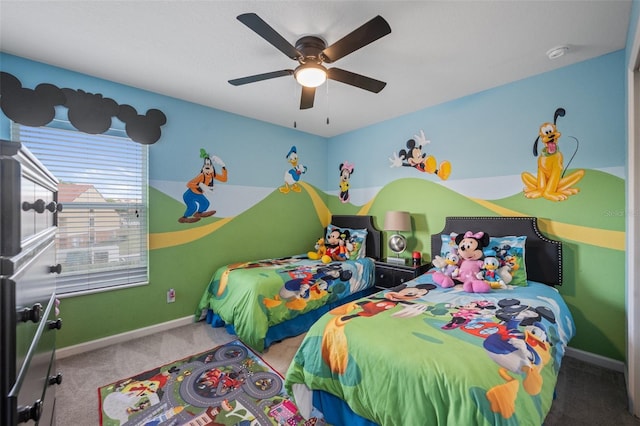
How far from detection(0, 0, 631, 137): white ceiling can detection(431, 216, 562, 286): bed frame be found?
1.38 m

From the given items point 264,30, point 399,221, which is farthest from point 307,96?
point 399,221

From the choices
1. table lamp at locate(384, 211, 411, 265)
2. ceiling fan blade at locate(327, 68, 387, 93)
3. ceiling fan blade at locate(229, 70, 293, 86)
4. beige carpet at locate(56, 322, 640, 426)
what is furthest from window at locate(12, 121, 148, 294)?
table lamp at locate(384, 211, 411, 265)

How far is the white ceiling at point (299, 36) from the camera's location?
1713 mm

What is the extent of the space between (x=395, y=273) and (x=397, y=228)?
539 millimetres

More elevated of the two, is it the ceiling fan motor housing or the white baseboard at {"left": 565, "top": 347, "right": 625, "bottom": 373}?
the ceiling fan motor housing

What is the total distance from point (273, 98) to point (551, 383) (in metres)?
3.15

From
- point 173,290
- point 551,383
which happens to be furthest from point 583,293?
point 173,290

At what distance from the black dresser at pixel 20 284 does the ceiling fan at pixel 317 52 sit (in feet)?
4.12

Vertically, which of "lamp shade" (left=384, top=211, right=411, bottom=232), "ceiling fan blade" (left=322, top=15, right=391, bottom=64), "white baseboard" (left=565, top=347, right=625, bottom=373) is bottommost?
"white baseboard" (left=565, top=347, right=625, bottom=373)

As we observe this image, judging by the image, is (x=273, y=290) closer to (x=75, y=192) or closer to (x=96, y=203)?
(x=96, y=203)

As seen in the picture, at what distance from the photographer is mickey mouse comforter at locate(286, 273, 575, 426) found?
3.62 ft

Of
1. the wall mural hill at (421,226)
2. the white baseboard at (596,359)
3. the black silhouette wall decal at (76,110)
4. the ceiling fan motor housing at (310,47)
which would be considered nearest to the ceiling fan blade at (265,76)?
the ceiling fan motor housing at (310,47)

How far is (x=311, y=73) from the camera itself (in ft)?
6.47

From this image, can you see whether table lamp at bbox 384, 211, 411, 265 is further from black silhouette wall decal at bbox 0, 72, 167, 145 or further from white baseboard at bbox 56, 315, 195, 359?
black silhouette wall decal at bbox 0, 72, 167, 145
